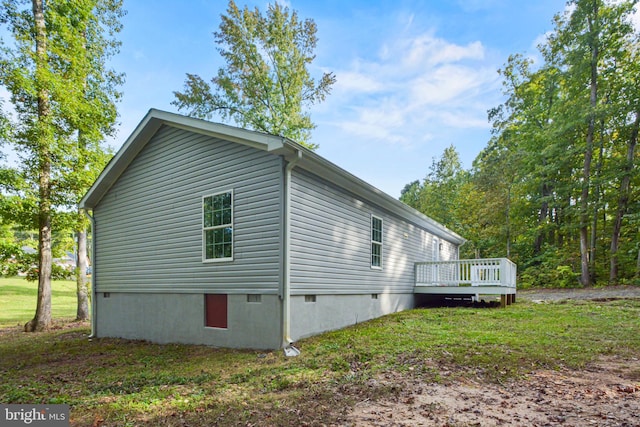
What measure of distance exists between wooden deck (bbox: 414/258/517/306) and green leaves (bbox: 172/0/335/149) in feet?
32.4

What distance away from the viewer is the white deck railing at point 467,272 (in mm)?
11367

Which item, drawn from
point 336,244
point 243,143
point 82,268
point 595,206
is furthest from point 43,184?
point 595,206

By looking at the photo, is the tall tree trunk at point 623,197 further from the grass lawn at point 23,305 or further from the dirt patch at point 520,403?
the grass lawn at point 23,305

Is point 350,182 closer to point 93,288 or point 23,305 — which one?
point 93,288

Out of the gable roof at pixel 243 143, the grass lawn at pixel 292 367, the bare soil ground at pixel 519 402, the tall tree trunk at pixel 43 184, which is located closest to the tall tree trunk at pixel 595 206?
the grass lawn at pixel 292 367

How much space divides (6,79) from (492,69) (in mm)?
27182

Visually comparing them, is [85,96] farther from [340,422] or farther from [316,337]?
[340,422]

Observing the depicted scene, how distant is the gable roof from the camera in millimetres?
6727

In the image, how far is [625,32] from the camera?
16203 millimetres

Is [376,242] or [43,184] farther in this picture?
[43,184]

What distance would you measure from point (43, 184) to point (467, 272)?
48.2 ft

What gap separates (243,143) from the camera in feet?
23.9

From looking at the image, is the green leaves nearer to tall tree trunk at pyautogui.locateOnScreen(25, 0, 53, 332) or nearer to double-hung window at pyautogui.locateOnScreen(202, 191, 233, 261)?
tall tree trunk at pyautogui.locateOnScreen(25, 0, 53, 332)

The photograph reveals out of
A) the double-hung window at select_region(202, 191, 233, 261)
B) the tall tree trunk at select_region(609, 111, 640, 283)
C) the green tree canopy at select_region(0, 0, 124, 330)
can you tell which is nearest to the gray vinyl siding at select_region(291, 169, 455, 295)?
the double-hung window at select_region(202, 191, 233, 261)
